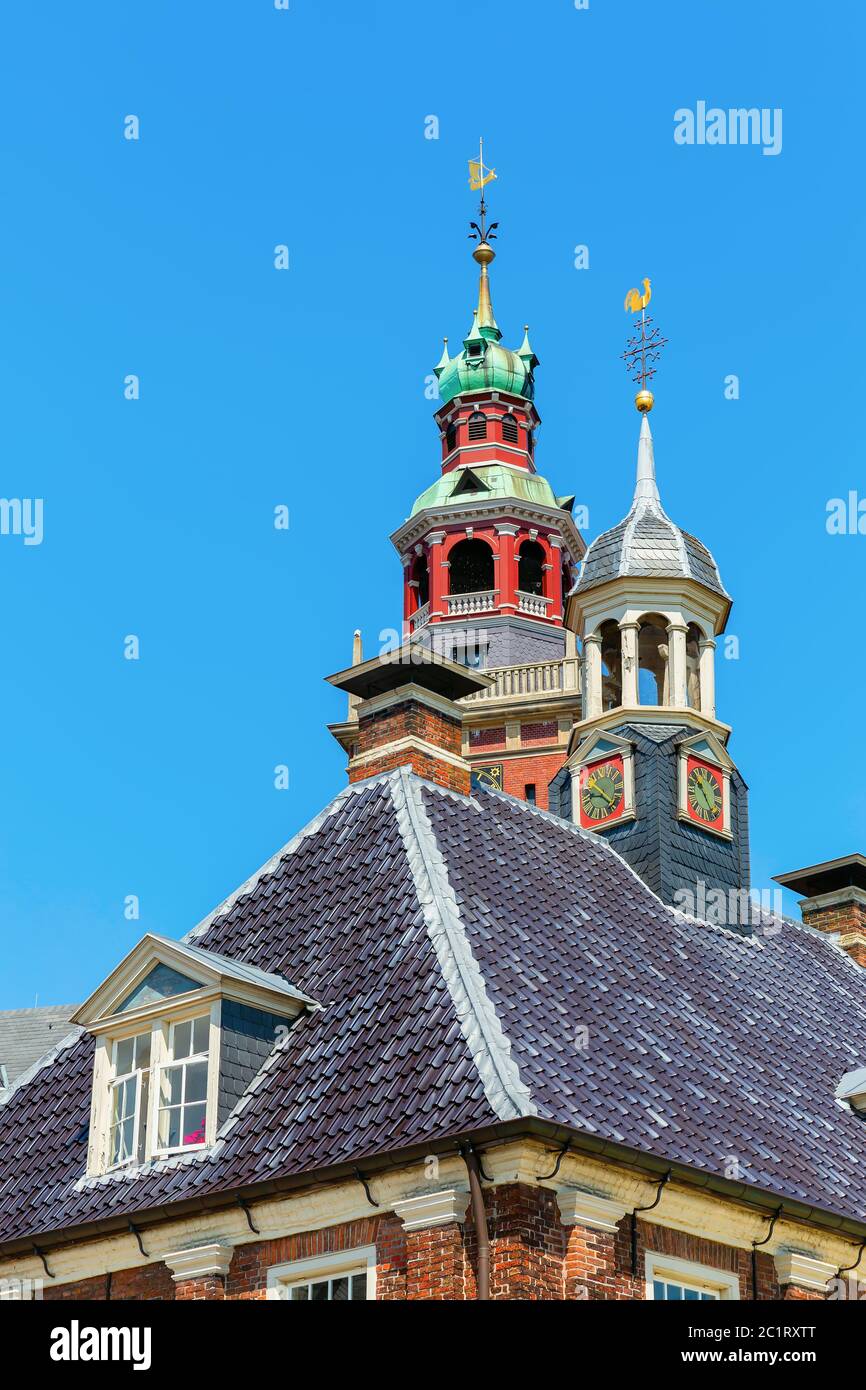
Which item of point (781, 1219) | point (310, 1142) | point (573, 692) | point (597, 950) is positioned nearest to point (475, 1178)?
point (310, 1142)

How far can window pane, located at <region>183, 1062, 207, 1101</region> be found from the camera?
22.2 meters

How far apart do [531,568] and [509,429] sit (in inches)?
270

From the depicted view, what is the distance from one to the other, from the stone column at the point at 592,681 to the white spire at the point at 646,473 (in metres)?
3.10

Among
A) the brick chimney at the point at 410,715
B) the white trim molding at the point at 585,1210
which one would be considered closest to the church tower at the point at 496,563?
the brick chimney at the point at 410,715

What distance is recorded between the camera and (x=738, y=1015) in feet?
84.2

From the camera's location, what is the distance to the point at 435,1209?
18.9 m

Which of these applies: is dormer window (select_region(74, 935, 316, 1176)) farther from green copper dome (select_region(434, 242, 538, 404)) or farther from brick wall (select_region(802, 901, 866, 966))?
green copper dome (select_region(434, 242, 538, 404))

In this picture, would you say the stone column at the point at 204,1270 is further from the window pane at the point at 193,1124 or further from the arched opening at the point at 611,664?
the arched opening at the point at 611,664

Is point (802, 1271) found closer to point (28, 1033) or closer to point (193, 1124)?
point (193, 1124)

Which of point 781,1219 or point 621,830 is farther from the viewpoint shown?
point 621,830

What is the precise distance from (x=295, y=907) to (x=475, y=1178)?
6809mm

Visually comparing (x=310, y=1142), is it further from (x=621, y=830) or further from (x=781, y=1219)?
(x=621, y=830)

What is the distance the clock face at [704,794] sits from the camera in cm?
2986
